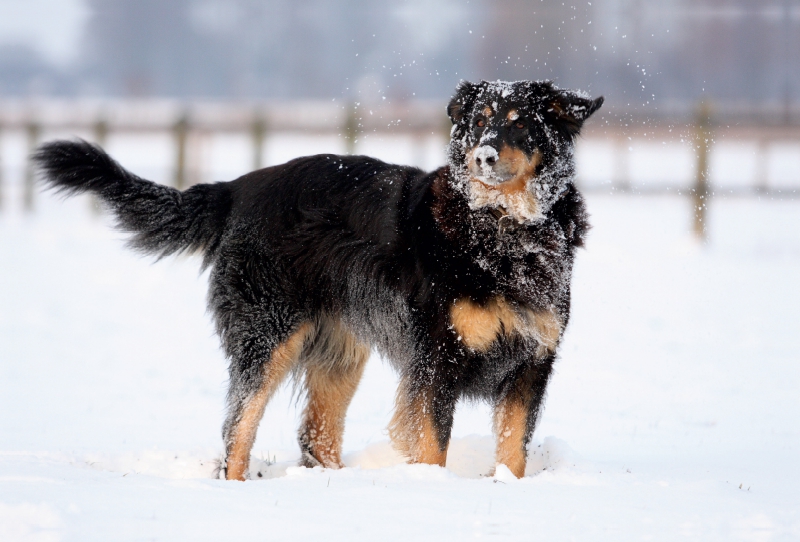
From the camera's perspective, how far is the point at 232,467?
4.69m

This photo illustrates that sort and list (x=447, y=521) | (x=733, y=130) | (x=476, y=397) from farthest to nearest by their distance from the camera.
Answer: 1. (x=733, y=130)
2. (x=476, y=397)
3. (x=447, y=521)

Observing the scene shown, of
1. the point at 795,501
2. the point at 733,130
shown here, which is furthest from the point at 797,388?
the point at 733,130

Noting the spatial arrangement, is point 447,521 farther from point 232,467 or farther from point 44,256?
point 44,256

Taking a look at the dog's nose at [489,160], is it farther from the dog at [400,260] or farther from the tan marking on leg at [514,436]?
the tan marking on leg at [514,436]

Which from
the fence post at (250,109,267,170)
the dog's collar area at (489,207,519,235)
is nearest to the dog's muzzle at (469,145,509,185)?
the dog's collar area at (489,207,519,235)

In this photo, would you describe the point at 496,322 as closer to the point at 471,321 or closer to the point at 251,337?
the point at 471,321

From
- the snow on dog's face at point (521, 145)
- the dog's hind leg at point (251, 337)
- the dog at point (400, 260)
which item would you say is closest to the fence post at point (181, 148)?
the dog at point (400, 260)

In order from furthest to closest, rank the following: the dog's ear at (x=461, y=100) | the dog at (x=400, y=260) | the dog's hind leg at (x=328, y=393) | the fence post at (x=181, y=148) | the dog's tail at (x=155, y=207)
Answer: the fence post at (x=181, y=148), the dog's hind leg at (x=328, y=393), the dog's tail at (x=155, y=207), the dog's ear at (x=461, y=100), the dog at (x=400, y=260)

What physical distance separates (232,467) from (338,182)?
68.4 inches

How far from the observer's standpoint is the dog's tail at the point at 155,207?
4930 mm

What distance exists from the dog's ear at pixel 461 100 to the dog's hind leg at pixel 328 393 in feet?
4.88

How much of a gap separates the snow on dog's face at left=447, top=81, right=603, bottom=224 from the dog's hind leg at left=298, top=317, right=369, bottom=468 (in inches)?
54.3

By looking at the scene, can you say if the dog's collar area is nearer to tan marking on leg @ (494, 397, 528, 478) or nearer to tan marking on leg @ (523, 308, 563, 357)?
tan marking on leg @ (523, 308, 563, 357)

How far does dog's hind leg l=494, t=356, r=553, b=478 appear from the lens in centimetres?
437
